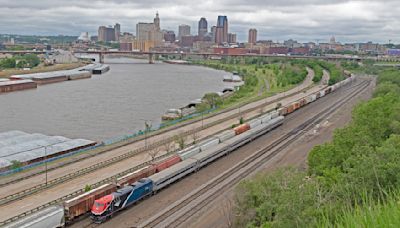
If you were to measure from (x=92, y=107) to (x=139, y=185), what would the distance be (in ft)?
99.9

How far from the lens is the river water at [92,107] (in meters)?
35.6

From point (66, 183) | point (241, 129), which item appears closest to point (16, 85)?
point (241, 129)

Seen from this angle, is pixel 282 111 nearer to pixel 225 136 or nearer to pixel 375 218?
pixel 225 136

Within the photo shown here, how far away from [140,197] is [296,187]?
25.8 feet

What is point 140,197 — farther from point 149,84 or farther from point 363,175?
point 149,84

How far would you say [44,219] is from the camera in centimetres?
1394

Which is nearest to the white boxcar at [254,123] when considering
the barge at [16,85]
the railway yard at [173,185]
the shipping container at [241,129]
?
the shipping container at [241,129]

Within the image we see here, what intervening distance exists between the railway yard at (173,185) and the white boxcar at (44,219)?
1.09 meters

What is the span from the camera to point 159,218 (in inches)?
634

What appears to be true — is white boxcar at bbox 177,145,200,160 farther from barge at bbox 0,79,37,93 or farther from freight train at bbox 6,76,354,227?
barge at bbox 0,79,37,93

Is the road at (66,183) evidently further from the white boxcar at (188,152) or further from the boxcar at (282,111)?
the boxcar at (282,111)

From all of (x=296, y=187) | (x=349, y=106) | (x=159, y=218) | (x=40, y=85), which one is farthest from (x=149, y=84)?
(x=296, y=187)

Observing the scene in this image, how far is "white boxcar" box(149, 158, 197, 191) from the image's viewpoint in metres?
18.5

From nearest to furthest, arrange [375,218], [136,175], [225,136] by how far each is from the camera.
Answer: [375,218], [136,175], [225,136]
